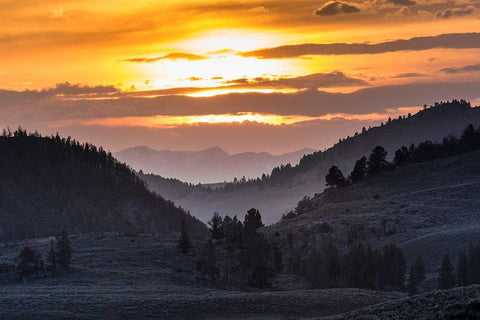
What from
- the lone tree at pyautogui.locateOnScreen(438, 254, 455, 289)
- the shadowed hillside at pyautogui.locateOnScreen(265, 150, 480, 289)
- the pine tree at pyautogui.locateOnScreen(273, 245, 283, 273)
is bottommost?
the lone tree at pyautogui.locateOnScreen(438, 254, 455, 289)

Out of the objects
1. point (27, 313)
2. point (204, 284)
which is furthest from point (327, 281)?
point (27, 313)

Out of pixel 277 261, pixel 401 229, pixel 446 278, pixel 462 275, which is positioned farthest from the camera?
pixel 401 229

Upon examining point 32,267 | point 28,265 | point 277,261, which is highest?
point 28,265

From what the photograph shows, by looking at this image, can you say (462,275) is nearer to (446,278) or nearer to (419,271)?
(446,278)

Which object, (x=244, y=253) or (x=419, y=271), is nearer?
(x=419, y=271)

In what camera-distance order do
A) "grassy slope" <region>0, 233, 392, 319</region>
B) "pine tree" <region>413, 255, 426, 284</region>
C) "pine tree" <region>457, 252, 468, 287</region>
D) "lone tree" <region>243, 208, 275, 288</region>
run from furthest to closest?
"pine tree" <region>413, 255, 426, 284</region>, "pine tree" <region>457, 252, 468, 287</region>, "lone tree" <region>243, 208, 275, 288</region>, "grassy slope" <region>0, 233, 392, 319</region>

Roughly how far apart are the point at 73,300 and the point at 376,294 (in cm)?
3911

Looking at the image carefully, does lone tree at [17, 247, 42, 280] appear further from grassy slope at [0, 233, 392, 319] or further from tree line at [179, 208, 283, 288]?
tree line at [179, 208, 283, 288]

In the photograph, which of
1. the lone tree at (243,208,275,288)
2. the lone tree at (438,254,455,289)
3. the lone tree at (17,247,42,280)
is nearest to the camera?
the lone tree at (17,247,42,280)

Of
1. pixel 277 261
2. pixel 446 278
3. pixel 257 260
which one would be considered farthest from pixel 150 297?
pixel 277 261

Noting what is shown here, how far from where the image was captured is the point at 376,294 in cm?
9819

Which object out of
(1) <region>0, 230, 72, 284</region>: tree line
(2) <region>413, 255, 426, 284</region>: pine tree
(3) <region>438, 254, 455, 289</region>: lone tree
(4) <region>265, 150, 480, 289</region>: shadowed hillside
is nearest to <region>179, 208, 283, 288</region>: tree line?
(4) <region>265, 150, 480, 289</region>: shadowed hillside

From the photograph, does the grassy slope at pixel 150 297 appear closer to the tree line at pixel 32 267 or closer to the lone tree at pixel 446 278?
the tree line at pixel 32 267

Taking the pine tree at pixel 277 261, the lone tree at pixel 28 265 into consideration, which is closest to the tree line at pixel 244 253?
the pine tree at pixel 277 261
